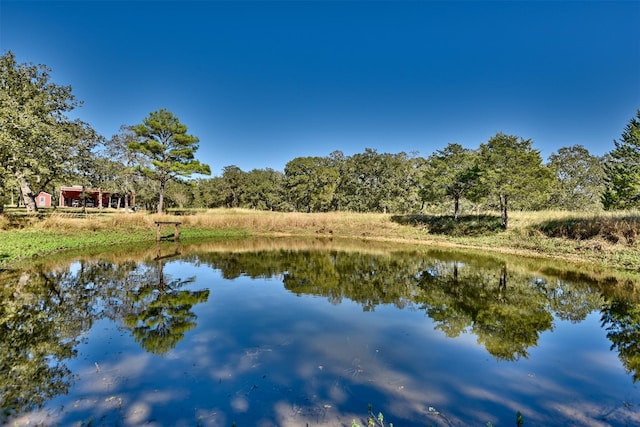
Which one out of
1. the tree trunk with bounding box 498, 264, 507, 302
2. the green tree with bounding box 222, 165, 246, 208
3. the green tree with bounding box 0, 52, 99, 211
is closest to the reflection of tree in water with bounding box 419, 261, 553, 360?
the tree trunk with bounding box 498, 264, 507, 302

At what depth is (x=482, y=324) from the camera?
30.6 feet

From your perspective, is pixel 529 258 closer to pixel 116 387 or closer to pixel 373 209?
pixel 116 387

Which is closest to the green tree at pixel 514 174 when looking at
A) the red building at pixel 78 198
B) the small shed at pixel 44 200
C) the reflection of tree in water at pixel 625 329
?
the reflection of tree in water at pixel 625 329

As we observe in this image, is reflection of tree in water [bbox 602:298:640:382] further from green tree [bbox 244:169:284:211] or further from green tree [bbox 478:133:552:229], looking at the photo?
green tree [bbox 244:169:284:211]

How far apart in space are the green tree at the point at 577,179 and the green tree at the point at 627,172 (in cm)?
2242

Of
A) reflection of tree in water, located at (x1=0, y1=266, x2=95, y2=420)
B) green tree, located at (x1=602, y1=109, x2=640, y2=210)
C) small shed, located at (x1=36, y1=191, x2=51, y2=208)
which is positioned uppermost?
green tree, located at (x1=602, y1=109, x2=640, y2=210)

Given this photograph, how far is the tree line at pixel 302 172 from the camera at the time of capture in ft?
71.0

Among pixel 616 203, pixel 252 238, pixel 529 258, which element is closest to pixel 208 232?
pixel 252 238

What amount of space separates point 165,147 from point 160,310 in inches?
1398

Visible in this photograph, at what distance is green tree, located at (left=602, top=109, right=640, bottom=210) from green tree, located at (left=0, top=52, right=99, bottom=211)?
120ft

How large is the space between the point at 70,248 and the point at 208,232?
42.0ft

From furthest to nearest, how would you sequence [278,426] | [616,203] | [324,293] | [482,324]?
[616,203]
[324,293]
[482,324]
[278,426]

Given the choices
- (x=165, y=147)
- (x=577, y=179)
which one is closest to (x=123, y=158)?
(x=165, y=147)

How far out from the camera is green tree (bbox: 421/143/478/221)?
102 feet
